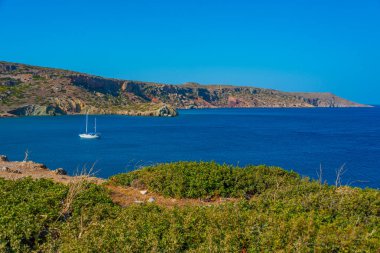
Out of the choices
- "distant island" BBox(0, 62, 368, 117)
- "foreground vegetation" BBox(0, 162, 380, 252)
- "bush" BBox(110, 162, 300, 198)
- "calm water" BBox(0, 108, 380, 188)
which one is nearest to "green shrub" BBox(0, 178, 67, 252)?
"foreground vegetation" BBox(0, 162, 380, 252)

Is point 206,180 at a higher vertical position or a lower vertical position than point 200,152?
higher

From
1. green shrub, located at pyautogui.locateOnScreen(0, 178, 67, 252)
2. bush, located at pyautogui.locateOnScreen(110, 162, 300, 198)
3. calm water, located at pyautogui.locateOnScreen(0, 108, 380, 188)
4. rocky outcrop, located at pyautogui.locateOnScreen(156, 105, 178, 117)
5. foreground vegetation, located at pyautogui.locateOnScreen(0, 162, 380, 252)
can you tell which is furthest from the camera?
rocky outcrop, located at pyautogui.locateOnScreen(156, 105, 178, 117)

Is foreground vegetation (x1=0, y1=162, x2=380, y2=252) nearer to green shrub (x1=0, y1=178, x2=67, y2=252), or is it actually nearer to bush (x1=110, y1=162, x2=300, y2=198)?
green shrub (x1=0, y1=178, x2=67, y2=252)

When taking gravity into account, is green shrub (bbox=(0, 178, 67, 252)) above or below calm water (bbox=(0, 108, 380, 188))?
above

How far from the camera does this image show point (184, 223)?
24.4 ft

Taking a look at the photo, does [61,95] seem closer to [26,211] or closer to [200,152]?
[200,152]

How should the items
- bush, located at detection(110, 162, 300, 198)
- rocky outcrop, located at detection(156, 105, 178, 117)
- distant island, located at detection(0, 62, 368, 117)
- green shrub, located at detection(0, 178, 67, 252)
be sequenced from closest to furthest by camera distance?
green shrub, located at detection(0, 178, 67, 252) → bush, located at detection(110, 162, 300, 198) → distant island, located at detection(0, 62, 368, 117) → rocky outcrop, located at detection(156, 105, 178, 117)

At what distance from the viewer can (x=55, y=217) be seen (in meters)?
8.37

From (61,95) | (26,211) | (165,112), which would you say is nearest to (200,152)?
(26,211)

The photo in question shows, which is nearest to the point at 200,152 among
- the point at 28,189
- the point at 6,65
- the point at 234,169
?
the point at 234,169

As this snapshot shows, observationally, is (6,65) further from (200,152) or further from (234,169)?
(234,169)

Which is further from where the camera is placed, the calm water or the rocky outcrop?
the rocky outcrop

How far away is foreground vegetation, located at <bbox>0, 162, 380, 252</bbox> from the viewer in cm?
644

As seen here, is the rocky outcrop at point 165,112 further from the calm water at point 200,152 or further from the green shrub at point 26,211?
the green shrub at point 26,211
